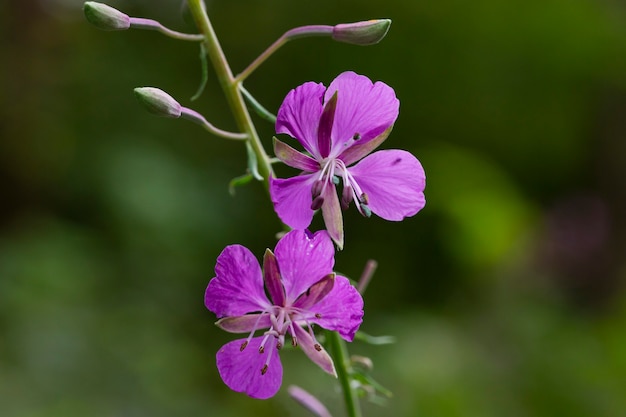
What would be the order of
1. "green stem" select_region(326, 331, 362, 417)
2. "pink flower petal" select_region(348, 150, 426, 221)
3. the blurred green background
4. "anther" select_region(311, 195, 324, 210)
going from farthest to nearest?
the blurred green background → "green stem" select_region(326, 331, 362, 417) → "pink flower petal" select_region(348, 150, 426, 221) → "anther" select_region(311, 195, 324, 210)

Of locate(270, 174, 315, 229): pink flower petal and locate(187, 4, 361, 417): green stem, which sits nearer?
locate(270, 174, 315, 229): pink flower petal

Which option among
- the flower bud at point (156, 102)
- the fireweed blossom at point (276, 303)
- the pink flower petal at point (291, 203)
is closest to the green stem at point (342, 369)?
the fireweed blossom at point (276, 303)

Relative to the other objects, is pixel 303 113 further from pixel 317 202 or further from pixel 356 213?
pixel 356 213

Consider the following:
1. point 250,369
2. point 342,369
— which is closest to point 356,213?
point 342,369

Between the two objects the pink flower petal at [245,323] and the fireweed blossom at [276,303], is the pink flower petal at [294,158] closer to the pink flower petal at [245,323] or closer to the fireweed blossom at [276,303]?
the fireweed blossom at [276,303]

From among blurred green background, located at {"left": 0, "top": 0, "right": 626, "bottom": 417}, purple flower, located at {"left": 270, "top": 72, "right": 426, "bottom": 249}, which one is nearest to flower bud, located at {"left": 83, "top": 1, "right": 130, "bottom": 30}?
purple flower, located at {"left": 270, "top": 72, "right": 426, "bottom": 249}

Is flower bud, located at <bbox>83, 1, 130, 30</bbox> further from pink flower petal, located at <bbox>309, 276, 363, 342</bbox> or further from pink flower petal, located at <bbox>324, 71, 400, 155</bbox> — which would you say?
pink flower petal, located at <bbox>309, 276, 363, 342</bbox>
